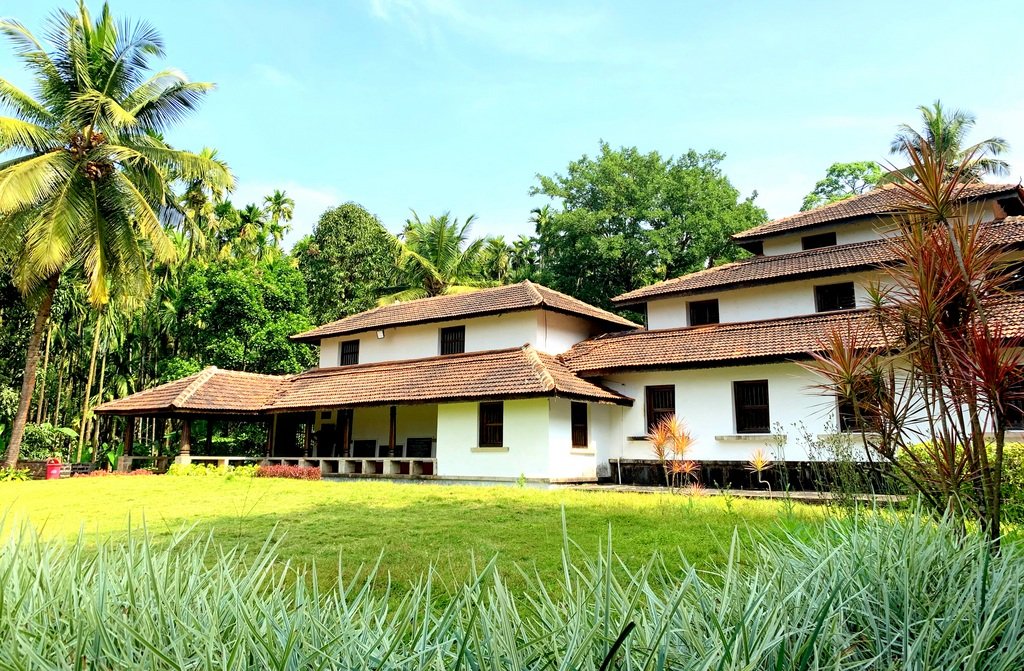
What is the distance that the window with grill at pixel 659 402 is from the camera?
19234 mm

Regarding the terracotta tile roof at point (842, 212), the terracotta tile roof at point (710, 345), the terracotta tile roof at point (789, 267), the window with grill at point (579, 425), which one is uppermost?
the terracotta tile roof at point (842, 212)

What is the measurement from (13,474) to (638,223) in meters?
27.5

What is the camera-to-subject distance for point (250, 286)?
3114 centimetres

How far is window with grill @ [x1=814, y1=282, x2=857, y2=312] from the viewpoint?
18500 millimetres

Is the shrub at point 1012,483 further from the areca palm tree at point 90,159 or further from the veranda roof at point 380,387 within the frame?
the areca palm tree at point 90,159

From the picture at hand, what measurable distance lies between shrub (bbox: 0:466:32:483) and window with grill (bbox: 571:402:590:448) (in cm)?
1676

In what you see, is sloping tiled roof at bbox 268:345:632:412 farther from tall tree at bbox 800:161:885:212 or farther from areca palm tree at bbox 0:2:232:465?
tall tree at bbox 800:161:885:212

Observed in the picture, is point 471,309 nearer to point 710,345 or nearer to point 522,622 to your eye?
point 710,345

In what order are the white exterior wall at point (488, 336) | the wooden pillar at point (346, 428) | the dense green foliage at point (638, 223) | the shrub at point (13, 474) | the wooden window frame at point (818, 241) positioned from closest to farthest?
the shrub at point (13, 474), the white exterior wall at point (488, 336), the wooden window frame at point (818, 241), the wooden pillar at point (346, 428), the dense green foliage at point (638, 223)

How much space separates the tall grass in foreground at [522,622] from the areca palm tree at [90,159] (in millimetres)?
19922

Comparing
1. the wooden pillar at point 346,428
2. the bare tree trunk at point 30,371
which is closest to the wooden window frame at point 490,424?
the wooden pillar at point 346,428

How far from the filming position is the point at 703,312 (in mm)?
20922

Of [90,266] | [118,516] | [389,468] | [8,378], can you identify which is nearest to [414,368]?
[389,468]

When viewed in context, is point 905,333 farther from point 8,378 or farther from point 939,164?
point 8,378
